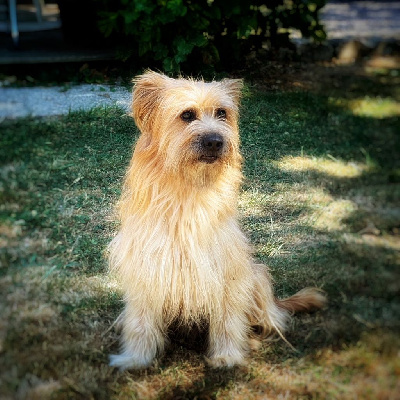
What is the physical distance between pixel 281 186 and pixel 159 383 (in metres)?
1.14

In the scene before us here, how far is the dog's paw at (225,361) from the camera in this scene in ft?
7.29

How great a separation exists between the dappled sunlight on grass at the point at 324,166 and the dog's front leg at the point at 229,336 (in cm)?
77

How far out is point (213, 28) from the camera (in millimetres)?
2766

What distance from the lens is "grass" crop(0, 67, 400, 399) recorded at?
1.49m

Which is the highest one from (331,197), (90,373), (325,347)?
(331,197)

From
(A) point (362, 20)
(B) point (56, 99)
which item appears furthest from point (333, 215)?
(B) point (56, 99)

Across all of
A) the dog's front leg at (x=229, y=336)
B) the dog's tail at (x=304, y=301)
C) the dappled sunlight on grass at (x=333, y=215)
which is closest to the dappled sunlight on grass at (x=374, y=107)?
the dappled sunlight on grass at (x=333, y=215)

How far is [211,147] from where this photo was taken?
208 cm

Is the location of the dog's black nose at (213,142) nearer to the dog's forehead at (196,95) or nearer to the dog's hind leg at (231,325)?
the dog's forehead at (196,95)

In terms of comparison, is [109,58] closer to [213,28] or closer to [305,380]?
[213,28]

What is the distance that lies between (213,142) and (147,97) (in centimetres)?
39

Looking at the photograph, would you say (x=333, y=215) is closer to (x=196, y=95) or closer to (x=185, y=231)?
(x=185, y=231)

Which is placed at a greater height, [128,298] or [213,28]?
[213,28]

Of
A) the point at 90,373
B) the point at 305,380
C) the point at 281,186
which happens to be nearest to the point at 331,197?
the point at 281,186
